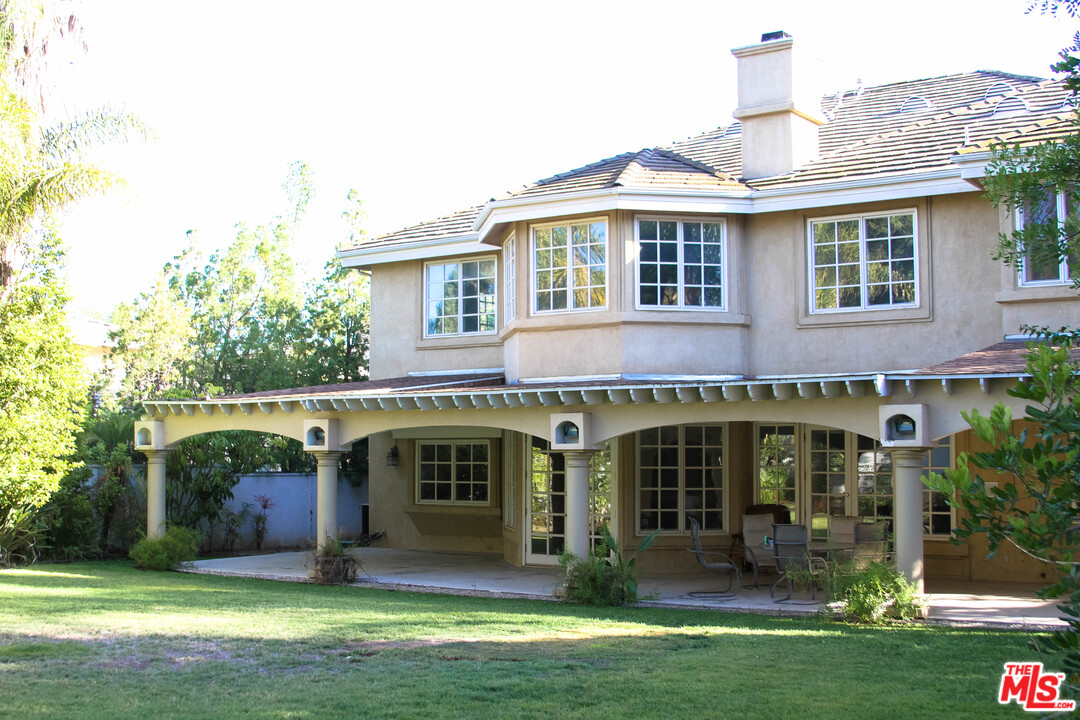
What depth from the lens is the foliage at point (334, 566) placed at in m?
14.8

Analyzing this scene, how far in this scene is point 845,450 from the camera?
51.1 ft

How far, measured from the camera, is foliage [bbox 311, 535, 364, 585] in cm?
1477

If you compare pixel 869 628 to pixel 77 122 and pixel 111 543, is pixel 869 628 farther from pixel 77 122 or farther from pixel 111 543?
pixel 77 122

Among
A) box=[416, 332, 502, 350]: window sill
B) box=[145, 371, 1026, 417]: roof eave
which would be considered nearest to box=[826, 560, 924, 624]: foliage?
box=[145, 371, 1026, 417]: roof eave

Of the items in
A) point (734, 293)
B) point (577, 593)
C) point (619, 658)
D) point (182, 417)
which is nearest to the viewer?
point (619, 658)

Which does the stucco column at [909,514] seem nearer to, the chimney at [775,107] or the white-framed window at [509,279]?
the chimney at [775,107]

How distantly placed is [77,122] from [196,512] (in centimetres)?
753

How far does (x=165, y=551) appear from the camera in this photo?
1650 cm

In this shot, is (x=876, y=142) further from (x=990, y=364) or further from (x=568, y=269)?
(x=990, y=364)

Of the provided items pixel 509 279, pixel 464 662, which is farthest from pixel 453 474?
pixel 464 662

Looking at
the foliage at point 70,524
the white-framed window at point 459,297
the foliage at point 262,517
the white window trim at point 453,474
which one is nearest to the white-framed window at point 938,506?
the white-framed window at point 459,297

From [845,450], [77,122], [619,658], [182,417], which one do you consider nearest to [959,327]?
[845,450]

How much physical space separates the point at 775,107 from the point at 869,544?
23.2ft

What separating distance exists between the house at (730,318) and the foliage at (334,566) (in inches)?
13.6
